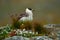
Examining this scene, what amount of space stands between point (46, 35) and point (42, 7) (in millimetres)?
2437

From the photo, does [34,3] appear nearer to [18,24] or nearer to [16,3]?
[16,3]

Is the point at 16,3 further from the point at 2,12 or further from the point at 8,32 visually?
the point at 8,32

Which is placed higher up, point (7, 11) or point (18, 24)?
point (7, 11)

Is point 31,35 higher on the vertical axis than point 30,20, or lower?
lower

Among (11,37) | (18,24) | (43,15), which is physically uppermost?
(43,15)

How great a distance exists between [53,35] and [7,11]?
2556mm

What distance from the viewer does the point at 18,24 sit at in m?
3.35

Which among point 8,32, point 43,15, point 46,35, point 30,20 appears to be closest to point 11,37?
point 8,32

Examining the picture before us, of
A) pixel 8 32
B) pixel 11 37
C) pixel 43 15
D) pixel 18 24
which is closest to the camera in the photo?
pixel 11 37

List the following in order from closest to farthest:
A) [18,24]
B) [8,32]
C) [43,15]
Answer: [8,32] → [18,24] → [43,15]

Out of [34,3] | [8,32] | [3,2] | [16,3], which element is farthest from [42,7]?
[8,32]

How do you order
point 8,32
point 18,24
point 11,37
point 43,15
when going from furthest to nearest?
point 43,15, point 18,24, point 8,32, point 11,37

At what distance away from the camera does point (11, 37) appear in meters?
2.78

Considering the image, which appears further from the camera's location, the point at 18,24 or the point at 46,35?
the point at 18,24
